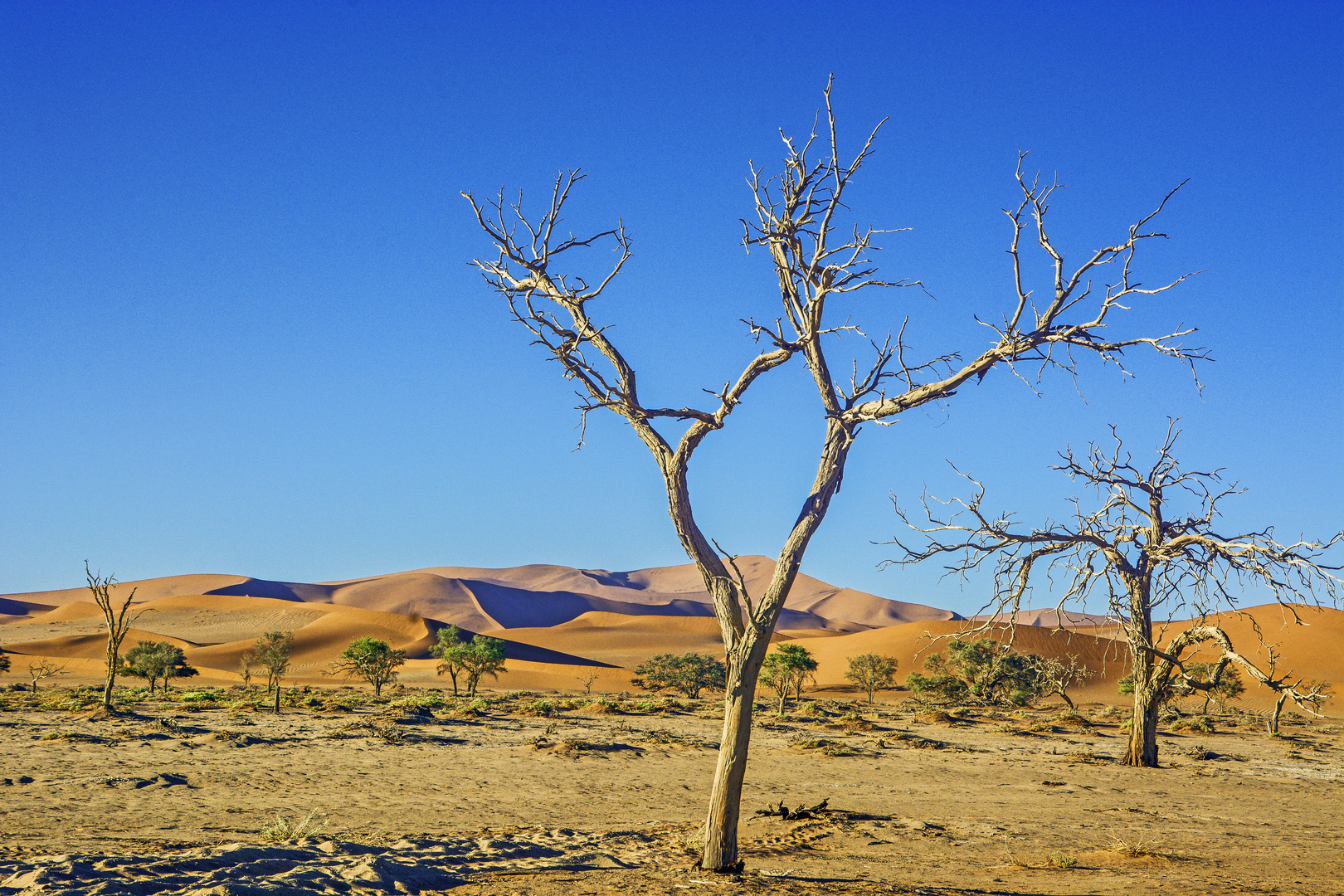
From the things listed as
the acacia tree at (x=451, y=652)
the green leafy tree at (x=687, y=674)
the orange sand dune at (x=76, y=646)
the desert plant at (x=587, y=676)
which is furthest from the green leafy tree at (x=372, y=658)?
the orange sand dune at (x=76, y=646)

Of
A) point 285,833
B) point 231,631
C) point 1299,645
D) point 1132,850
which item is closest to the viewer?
point 285,833

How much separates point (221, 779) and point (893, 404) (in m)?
12.4

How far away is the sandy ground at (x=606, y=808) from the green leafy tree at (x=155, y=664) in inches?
645

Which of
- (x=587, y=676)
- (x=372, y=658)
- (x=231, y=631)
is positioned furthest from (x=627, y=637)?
(x=372, y=658)

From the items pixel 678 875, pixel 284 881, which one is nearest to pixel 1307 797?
pixel 678 875

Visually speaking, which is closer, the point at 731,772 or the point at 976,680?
the point at 731,772

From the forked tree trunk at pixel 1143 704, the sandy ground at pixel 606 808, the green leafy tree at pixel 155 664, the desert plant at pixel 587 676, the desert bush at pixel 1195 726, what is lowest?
the desert plant at pixel 587 676

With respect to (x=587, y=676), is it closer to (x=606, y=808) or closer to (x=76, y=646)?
(x=76, y=646)

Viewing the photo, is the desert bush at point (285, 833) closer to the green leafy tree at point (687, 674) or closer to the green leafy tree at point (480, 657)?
the green leafy tree at point (480, 657)

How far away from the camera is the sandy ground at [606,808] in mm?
8227

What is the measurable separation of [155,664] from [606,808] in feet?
116

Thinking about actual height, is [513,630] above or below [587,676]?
above

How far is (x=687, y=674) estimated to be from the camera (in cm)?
4525

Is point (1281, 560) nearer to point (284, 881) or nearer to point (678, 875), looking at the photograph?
point (678, 875)
